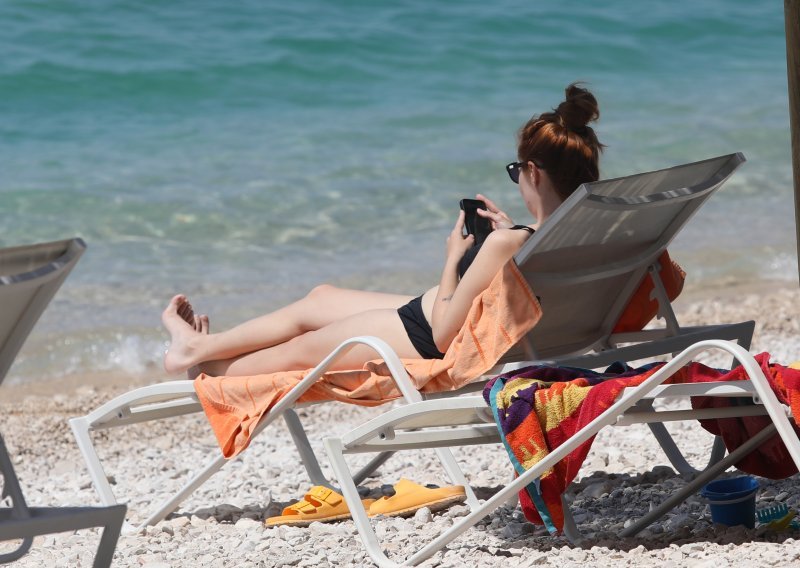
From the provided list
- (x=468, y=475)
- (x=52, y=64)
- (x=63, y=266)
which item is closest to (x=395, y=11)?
(x=52, y=64)

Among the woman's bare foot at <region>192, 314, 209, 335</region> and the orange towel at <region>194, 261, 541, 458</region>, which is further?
the woman's bare foot at <region>192, 314, 209, 335</region>

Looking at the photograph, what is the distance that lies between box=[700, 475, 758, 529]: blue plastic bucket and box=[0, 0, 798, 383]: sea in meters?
4.68

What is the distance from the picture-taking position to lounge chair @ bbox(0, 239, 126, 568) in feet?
7.57

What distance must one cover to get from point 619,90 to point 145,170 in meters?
7.11

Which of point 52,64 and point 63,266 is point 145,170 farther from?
point 63,266

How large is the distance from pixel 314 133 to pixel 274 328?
31.2 ft

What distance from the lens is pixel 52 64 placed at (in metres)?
14.7

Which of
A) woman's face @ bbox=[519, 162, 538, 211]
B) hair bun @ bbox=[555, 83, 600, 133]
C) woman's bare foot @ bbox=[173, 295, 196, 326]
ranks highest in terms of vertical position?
hair bun @ bbox=[555, 83, 600, 133]

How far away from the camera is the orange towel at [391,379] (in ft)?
11.5

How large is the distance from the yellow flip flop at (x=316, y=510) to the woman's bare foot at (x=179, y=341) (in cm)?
71

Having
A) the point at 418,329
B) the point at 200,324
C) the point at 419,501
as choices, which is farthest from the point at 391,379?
the point at 200,324

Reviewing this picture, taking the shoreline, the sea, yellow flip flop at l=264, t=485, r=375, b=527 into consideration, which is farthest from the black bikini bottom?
the sea

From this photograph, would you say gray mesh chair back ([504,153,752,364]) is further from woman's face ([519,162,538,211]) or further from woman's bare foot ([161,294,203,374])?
woman's bare foot ([161,294,203,374])

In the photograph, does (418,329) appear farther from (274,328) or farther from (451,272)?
(274,328)
